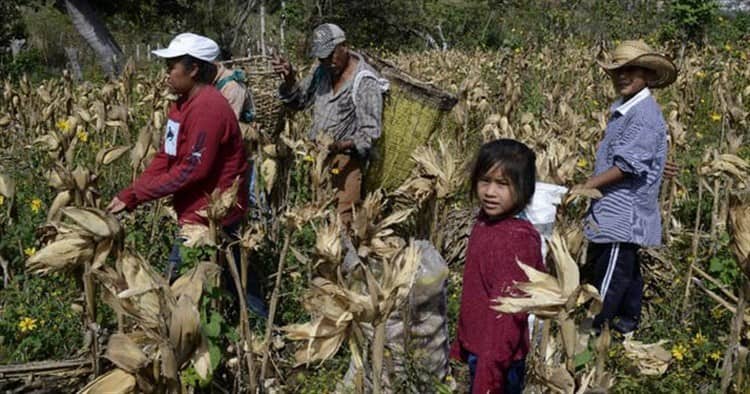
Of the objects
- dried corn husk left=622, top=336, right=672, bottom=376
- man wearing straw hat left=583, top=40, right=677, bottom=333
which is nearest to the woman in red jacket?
man wearing straw hat left=583, top=40, right=677, bottom=333

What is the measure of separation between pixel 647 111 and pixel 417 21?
64.6 feet

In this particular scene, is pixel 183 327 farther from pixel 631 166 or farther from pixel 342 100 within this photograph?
pixel 342 100

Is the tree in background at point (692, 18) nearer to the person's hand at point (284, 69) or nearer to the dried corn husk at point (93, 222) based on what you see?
the person's hand at point (284, 69)

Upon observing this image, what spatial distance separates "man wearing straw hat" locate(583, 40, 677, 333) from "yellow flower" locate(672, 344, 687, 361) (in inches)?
14.0

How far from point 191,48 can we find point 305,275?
1379 millimetres

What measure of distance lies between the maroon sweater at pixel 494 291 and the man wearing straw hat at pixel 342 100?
1.69 meters

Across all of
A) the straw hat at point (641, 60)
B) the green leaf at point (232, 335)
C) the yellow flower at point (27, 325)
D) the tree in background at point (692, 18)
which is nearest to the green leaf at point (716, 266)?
the straw hat at point (641, 60)

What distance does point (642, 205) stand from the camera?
335 centimetres

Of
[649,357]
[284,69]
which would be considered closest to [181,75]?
[284,69]

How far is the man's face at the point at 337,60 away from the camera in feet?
13.1

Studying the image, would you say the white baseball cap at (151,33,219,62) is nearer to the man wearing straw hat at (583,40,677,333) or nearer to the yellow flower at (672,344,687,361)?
the man wearing straw hat at (583,40,677,333)

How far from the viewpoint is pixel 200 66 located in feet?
10.4

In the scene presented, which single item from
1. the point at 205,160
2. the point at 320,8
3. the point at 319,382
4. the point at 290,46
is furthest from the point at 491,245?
the point at 320,8

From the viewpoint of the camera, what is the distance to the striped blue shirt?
3.22m
